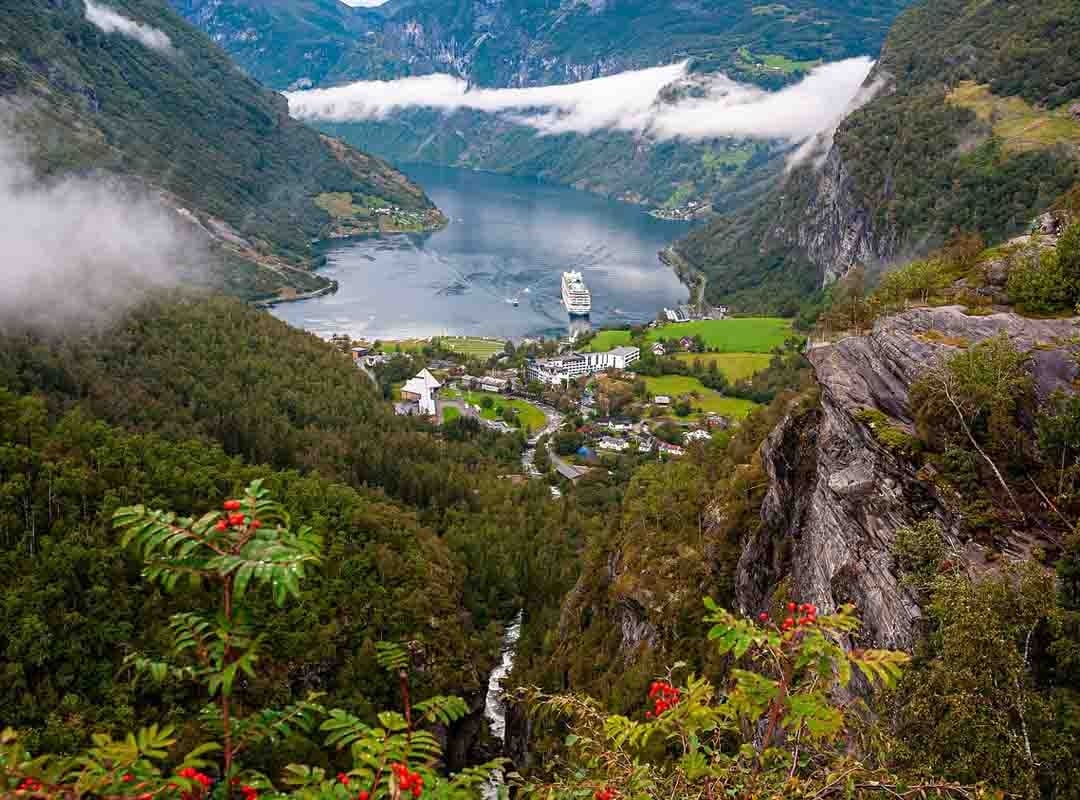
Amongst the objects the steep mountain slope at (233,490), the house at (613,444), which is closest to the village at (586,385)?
the house at (613,444)

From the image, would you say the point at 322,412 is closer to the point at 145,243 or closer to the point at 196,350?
the point at 196,350

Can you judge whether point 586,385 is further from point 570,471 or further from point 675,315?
point 675,315

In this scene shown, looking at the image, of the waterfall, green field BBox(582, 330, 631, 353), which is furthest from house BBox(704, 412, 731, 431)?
the waterfall

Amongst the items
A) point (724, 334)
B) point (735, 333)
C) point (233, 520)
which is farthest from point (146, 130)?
point (233, 520)

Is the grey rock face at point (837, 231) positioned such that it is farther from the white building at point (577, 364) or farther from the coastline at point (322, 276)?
the coastline at point (322, 276)

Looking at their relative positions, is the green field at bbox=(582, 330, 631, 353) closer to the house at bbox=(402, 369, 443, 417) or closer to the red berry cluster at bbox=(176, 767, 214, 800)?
the house at bbox=(402, 369, 443, 417)

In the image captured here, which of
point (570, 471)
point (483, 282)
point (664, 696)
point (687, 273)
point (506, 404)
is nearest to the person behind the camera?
point (664, 696)
